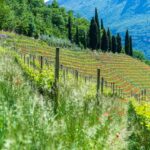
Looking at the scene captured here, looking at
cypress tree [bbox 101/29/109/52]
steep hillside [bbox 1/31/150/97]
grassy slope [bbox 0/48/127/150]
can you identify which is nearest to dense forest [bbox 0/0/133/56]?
cypress tree [bbox 101/29/109/52]

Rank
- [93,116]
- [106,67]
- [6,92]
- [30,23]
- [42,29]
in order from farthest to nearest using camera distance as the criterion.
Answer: [42,29] → [30,23] → [106,67] → [93,116] → [6,92]

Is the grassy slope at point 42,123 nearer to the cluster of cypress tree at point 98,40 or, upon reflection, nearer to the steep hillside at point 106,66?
the steep hillside at point 106,66

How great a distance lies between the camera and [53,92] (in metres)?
11.6

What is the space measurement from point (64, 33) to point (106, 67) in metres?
62.0

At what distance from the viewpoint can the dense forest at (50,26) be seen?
97531 millimetres

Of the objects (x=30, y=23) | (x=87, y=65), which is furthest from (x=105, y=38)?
(x=87, y=65)

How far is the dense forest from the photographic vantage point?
320 feet

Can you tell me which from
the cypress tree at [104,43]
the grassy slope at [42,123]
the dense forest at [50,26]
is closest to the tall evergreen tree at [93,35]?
the dense forest at [50,26]

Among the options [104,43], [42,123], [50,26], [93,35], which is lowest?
[42,123]

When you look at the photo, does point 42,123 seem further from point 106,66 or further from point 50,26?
point 50,26

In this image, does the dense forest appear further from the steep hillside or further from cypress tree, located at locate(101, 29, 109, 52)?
the steep hillside

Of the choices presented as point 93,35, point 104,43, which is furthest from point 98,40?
point 104,43

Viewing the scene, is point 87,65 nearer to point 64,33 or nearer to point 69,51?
point 69,51

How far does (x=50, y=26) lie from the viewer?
132m
